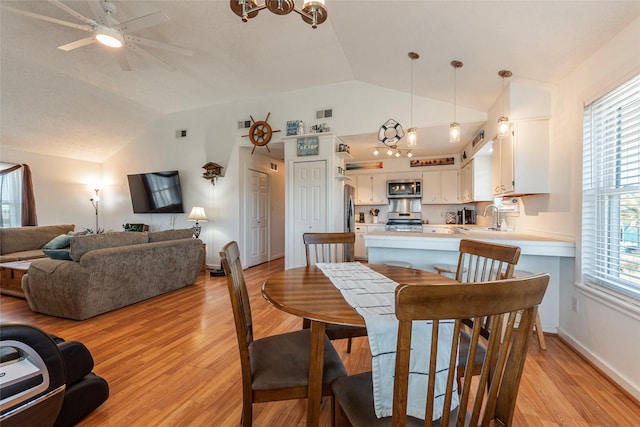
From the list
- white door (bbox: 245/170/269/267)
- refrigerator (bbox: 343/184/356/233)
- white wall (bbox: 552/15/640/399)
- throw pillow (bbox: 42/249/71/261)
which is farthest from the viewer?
white door (bbox: 245/170/269/267)

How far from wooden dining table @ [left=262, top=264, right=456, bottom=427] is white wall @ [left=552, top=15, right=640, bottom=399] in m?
1.32

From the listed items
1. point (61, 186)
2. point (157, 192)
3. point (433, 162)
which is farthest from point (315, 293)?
point (61, 186)

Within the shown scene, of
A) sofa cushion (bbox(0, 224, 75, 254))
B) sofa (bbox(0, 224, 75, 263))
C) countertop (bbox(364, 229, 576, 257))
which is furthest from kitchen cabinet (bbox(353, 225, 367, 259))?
sofa cushion (bbox(0, 224, 75, 254))

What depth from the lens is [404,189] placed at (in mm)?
5949

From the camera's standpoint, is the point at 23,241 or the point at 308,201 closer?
the point at 308,201

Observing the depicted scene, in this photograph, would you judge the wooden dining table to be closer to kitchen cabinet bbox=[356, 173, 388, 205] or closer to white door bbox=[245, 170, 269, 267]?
white door bbox=[245, 170, 269, 267]

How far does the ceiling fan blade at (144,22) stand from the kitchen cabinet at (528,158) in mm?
3638

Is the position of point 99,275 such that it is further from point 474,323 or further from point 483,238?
point 483,238

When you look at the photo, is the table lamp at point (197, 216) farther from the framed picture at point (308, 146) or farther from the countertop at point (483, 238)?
the countertop at point (483, 238)

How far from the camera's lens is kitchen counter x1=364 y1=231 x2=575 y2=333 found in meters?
2.37

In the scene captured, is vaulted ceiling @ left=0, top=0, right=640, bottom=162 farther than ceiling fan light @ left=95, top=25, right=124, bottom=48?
No

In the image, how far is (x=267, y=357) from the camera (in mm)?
1311

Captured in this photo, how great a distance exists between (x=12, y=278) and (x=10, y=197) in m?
3.07

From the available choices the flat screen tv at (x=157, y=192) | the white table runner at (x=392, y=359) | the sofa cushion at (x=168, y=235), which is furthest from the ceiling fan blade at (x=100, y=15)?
the white table runner at (x=392, y=359)
